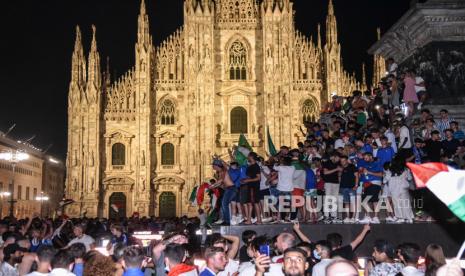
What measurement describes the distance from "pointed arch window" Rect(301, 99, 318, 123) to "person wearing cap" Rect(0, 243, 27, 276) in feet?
122

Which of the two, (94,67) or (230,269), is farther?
(94,67)

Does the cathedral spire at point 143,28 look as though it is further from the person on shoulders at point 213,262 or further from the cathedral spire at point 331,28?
the person on shoulders at point 213,262

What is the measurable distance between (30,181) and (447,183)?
217 feet

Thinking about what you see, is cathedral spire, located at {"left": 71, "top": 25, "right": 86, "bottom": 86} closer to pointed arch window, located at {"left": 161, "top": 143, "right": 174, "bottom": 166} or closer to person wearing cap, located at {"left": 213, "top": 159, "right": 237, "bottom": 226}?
pointed arch window, located at {"left": 161, "top": 143, "right": 174, "bottom": 166}

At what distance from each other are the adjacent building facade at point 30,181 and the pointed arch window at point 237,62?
2071cm

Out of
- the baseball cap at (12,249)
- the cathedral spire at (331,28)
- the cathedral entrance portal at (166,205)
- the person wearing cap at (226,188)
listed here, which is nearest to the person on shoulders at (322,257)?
the baseball cap at (12,249)

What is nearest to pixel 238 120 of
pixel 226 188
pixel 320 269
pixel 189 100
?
pixel 189 100

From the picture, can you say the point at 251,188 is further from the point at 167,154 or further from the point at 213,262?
the point at 167,154

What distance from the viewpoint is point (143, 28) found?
4516 cm

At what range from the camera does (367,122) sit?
14281 mm

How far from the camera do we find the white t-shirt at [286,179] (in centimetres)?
1327

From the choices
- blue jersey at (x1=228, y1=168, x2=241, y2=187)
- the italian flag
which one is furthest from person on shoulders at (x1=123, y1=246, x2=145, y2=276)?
blue jersey at (x1=228, y1=168, x2=241, y2=187)

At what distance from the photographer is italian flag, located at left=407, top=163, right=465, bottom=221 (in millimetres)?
4473

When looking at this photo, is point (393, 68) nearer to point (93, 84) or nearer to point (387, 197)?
point (387, 197)
